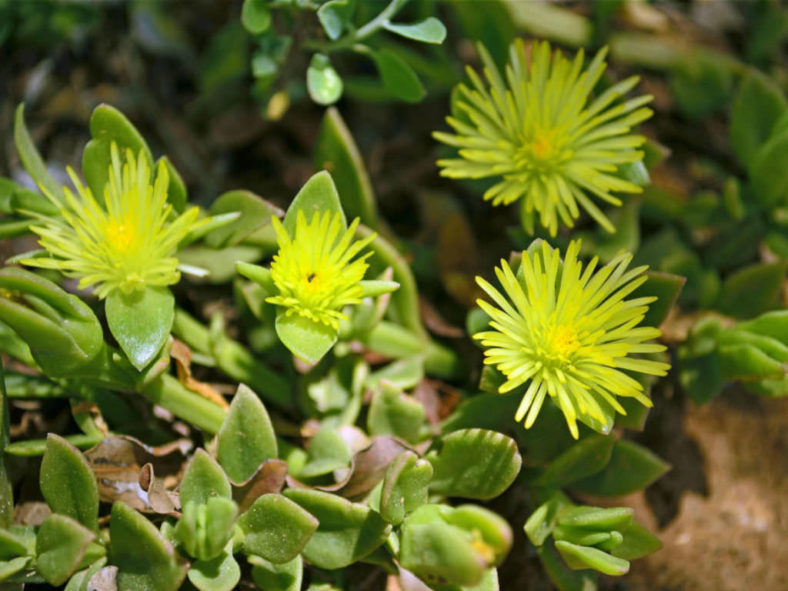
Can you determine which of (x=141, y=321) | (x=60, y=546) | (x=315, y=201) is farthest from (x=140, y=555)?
(x=315, y=201)

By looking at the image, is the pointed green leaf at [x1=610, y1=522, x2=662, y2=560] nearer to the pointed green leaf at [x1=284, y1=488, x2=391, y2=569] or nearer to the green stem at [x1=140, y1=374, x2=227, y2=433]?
the pointed green leaf at [x1=284, y1=488, x2=391, y2=569]

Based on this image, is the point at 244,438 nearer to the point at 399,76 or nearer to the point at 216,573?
the point at 216,573

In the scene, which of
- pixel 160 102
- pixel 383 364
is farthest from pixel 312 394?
pixel 160 102

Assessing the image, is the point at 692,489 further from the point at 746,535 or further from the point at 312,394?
the point at 312,394

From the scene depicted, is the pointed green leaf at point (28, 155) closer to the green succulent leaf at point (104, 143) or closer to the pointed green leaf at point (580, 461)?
the green succulent leaf at point (104, 143)

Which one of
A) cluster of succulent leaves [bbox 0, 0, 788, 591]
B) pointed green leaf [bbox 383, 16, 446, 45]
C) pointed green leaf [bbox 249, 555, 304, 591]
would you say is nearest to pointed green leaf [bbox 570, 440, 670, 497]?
cluster of succulent leaves [bbox 0, 0, 788, 591]
